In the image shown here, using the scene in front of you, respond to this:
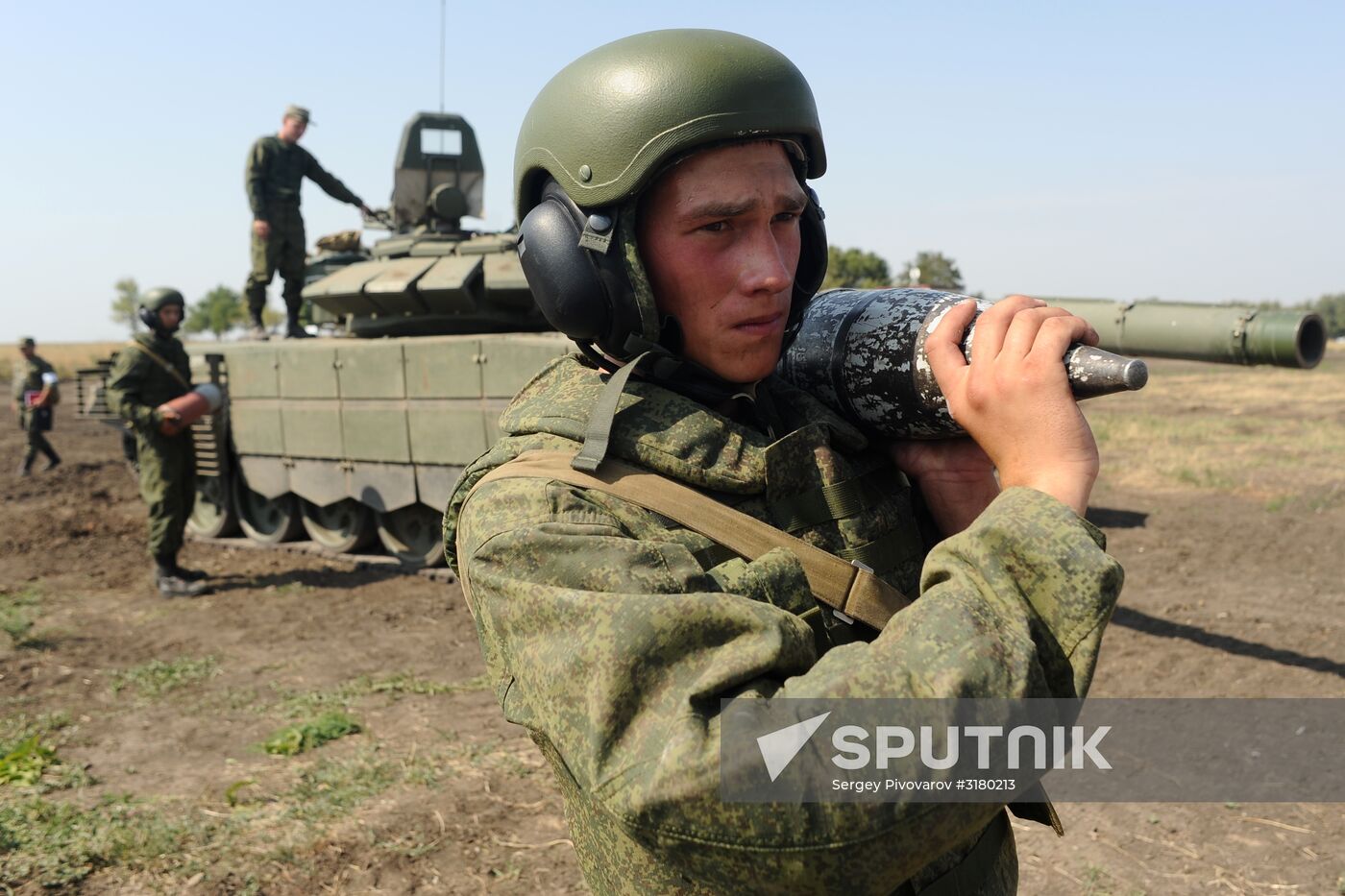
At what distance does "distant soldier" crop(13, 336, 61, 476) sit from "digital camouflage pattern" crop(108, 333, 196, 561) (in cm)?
795

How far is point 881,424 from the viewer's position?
1694 mm

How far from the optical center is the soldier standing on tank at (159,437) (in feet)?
28.4


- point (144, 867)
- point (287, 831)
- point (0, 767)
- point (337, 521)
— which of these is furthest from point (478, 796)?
point (337, 521)

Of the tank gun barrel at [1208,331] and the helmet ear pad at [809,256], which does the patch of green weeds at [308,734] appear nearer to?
the tank gun barrel at [1208,331]

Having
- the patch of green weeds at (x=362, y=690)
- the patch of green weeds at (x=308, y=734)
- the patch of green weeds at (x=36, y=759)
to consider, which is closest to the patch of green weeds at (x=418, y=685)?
the patch of green weeds at (x=362, y=690)

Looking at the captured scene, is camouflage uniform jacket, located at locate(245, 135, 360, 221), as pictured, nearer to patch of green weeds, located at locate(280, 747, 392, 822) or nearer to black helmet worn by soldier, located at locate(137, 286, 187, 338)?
black helmet worn by soldier, located at locate(137, 286, 187, 338)

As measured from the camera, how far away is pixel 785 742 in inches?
42.8

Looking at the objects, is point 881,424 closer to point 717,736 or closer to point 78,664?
point 717,736

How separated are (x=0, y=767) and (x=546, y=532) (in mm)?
4884

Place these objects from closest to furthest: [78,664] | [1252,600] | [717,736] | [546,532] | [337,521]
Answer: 1. [717,736]
2. [546,532]
3. [78,664]
4. [1252,600]
5. [337,521]

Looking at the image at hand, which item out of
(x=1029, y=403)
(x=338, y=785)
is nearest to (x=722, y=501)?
(x=1029, y=403)

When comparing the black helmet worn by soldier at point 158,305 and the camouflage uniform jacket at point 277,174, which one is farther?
the camouflage uniform jacket at point 277,174

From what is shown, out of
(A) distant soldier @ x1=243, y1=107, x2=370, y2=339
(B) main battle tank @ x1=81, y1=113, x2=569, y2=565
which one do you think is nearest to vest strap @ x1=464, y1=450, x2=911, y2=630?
(B) main battle tank @ x1=81, y1=113, x2=569, y2=565

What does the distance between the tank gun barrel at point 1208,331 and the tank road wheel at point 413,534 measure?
676 cm
